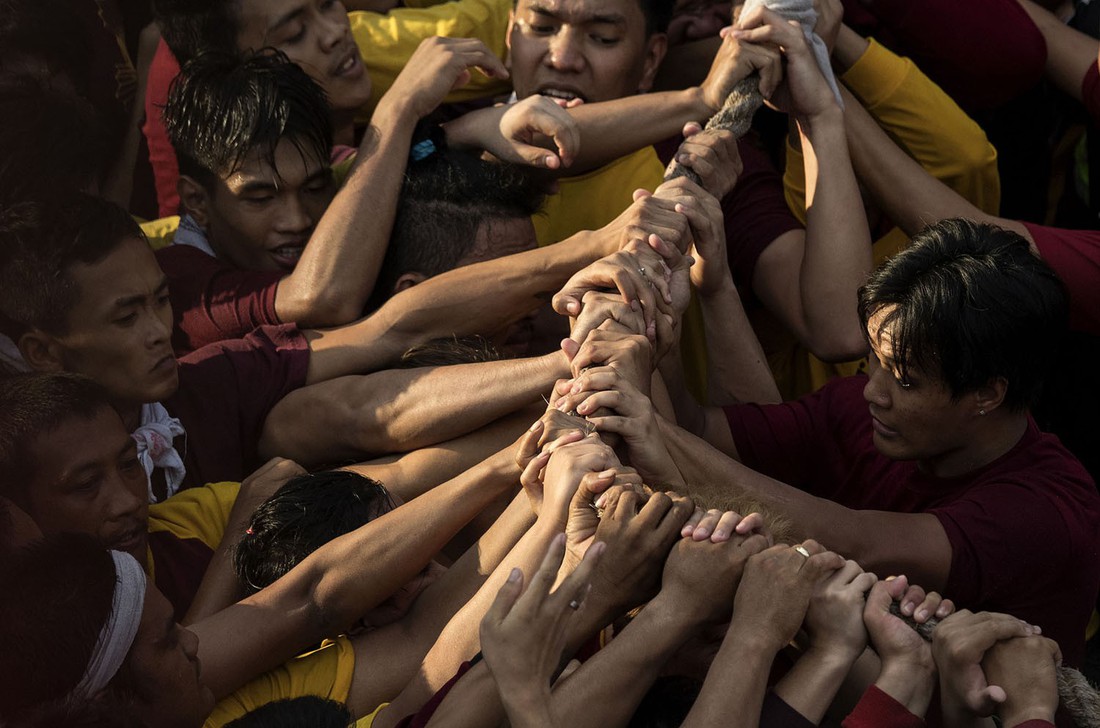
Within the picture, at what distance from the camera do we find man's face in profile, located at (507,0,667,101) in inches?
166

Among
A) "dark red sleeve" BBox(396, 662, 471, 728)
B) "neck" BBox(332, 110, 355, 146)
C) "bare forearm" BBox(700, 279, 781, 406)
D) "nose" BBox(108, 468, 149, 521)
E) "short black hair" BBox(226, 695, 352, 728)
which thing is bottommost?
"bare forearm" BBox(700, 279, 781, 406)

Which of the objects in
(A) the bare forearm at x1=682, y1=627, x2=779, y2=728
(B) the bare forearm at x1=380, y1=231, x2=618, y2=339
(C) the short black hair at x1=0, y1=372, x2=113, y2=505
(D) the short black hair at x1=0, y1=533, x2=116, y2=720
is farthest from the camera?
(B) the bare forearm at x1=380, y1=231, x2=618, y2=339

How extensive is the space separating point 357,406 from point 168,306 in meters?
0.51

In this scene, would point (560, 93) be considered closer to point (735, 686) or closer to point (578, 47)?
point (578, 47)

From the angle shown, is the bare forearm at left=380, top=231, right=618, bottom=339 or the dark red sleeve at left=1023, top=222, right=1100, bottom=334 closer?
the bare forearm at left=380, top=231, right=618, bottom=339

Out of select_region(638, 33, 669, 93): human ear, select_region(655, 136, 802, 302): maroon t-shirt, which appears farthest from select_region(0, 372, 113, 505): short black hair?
select_region(638, 33, 669, 93): human ear

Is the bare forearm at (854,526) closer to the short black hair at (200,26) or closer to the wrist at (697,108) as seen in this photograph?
the wrist at (697,108)

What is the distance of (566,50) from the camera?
422cm

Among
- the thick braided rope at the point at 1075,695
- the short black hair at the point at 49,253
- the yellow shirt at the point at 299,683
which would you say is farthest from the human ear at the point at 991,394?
the short black hair at the point at 49,253

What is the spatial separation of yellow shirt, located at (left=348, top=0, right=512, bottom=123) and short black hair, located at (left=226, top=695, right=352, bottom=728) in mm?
2275

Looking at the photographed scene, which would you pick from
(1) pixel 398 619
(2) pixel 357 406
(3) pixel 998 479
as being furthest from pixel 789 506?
(2) pixel 357 406

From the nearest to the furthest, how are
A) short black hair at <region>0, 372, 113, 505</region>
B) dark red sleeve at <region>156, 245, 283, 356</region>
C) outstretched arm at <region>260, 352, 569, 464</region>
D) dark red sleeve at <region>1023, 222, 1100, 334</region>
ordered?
short black hair at <region>0, 372, 113, 505</region>
outstretched arm at <region>260, 352, 569, 464</region>
dark red sleeve at <region>1023, 222, 1100, 334</region>
dark red sleeve at <region>156, 245, 283, 356</region>

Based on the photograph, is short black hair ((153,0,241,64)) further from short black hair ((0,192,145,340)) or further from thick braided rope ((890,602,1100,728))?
thick braided rope ((890,602,1100,728))

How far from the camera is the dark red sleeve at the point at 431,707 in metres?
2.55
